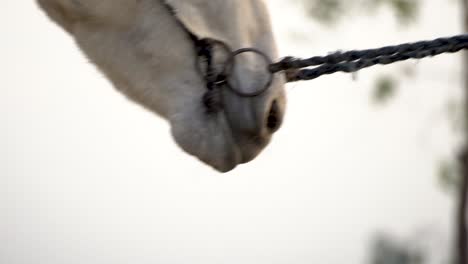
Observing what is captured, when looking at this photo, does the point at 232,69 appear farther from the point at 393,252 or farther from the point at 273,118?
the point at 393,252

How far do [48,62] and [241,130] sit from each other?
8.85 ft

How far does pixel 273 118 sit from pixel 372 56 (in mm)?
146

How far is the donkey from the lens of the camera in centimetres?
108

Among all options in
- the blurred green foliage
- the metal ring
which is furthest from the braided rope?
the blurred green foliage

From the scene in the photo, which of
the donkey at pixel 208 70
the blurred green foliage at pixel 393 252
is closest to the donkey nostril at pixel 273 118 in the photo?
the donkey at pixel 208 70

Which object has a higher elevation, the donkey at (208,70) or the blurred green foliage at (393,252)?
the donkey at (208,70)

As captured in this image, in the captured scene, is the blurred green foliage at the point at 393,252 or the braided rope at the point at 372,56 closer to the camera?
the braided rope at the point at 372,56

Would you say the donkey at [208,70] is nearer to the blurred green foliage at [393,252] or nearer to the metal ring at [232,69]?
the metal ring at [232,69]

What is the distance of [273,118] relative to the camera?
1.11 metres

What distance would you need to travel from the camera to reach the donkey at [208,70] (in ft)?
3.54

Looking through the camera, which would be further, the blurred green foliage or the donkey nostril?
the blurred green foliage

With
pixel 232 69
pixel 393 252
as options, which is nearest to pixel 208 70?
pixel 232 69

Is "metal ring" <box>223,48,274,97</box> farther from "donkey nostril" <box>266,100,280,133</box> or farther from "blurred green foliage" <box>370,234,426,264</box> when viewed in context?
"blurred green foliage" <box>370,234,426,264</box>

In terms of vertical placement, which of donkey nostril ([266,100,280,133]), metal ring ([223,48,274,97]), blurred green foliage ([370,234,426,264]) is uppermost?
metal ring ([223,48,274,97])
